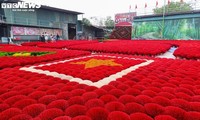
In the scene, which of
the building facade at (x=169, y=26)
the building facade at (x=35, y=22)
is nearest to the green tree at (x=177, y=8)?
the building facade at (x=169, y=26)

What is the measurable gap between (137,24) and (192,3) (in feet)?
26.1

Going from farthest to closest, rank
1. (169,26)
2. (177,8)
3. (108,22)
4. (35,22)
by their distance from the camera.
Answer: (108,22) < (177,8) < (35,22) < (169,26)

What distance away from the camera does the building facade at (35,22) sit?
21.9 meters

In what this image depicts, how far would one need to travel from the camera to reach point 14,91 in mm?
3014

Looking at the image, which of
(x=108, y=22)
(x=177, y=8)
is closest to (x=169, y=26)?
(x=177, y=8)

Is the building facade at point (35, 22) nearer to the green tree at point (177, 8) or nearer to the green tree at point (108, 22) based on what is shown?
the green tree at point (108, 22)

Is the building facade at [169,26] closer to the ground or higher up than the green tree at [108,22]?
closer to the ground

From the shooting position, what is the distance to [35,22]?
26.3 metres

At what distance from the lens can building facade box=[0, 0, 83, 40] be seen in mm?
21859

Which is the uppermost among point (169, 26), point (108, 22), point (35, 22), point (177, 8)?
point (177, 8)

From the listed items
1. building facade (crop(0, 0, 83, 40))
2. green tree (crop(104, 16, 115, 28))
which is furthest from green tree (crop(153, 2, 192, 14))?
building facade (crop(0, 0, 83, 40))

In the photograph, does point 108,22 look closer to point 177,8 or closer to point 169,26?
point 177,8

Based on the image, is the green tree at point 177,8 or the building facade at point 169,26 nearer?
the building facade at point 169,26

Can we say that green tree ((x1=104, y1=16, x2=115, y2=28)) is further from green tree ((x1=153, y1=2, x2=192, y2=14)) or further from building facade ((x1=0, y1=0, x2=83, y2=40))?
building facade ((x1=0, y1=0, x2=83, y2=40))
